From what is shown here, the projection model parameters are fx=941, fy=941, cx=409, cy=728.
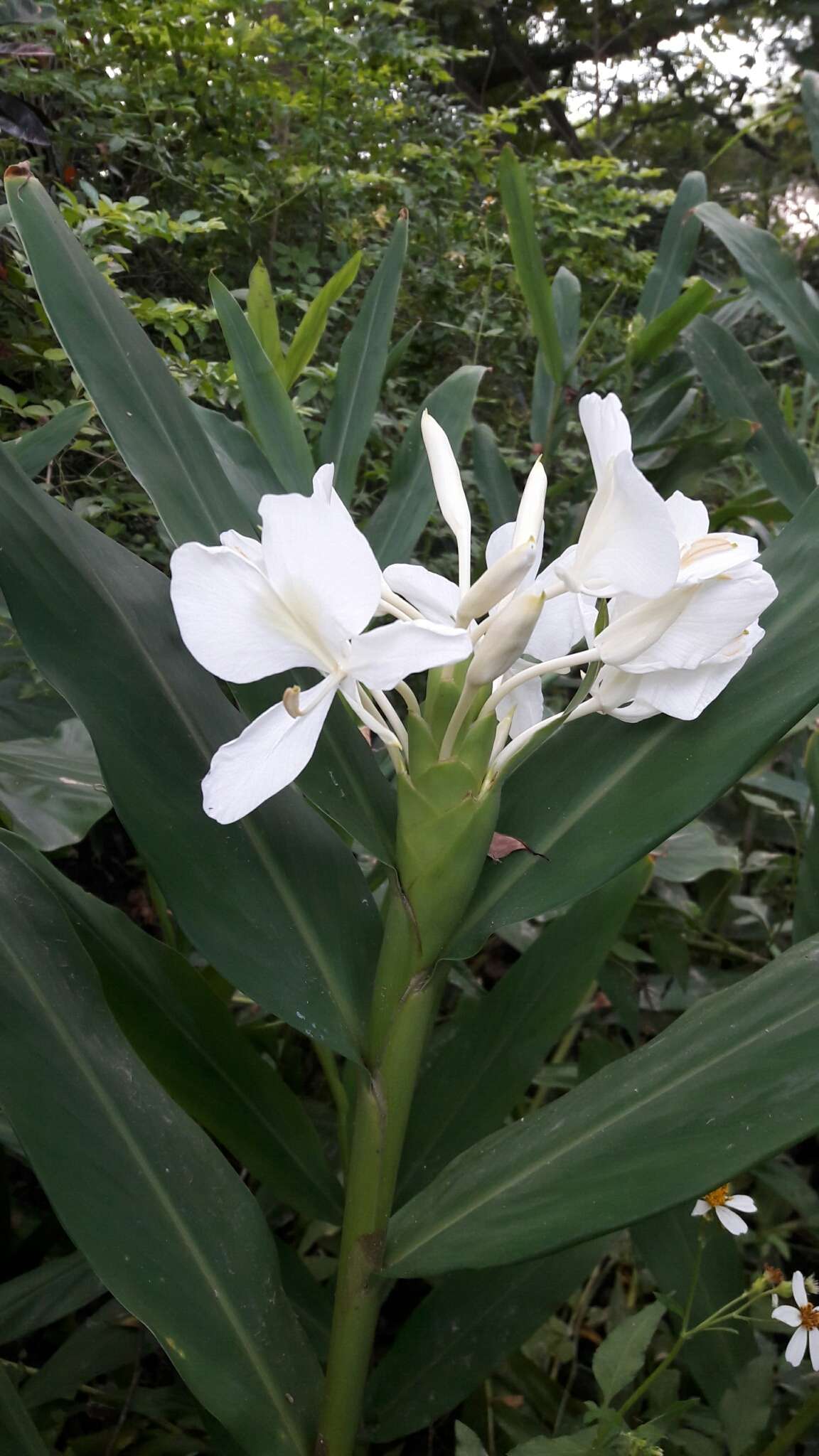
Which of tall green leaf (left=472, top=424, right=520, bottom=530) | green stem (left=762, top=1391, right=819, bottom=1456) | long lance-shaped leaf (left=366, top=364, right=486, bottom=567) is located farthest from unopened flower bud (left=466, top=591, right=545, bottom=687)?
tall green leaf (left=472, top=424, right=520, bottom=530)

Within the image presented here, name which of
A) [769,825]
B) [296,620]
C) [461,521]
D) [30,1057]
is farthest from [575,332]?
[30,1057]

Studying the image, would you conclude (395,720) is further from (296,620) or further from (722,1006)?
(722,1006)

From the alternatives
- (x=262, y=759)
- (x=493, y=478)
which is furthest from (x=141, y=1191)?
(x=493, y=478)

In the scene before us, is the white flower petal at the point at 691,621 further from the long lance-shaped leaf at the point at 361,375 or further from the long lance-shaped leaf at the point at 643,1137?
the long lance-shaped leaf at the point at 361,375

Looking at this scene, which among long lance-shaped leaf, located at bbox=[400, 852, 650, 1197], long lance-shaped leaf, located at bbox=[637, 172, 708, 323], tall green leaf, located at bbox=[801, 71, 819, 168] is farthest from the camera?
long lance-shaped leaf, located at bbox=[637, 172, 708, 323]

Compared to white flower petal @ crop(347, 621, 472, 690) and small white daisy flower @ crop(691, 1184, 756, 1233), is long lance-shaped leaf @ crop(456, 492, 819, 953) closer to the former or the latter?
white flower petal @ crop(347, 621, 472, 690)

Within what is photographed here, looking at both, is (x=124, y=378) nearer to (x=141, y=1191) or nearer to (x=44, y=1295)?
(x=141, y=1191)
